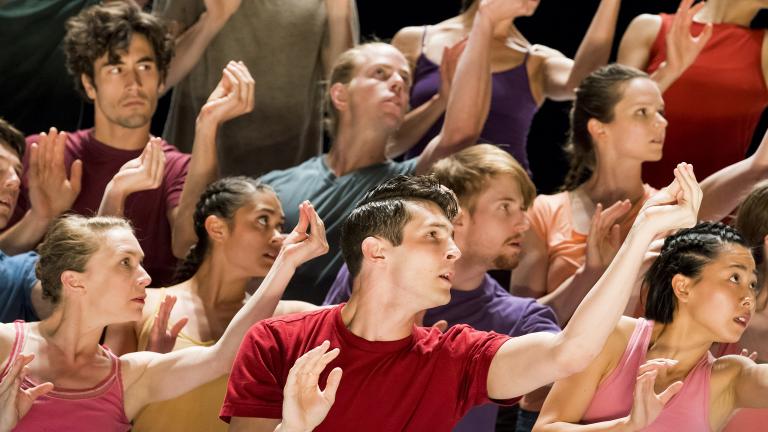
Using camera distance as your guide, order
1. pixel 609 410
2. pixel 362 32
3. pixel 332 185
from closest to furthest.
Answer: pixel 609 410 → pixel 332 185 → pixel 362 32

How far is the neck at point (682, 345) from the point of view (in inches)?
138

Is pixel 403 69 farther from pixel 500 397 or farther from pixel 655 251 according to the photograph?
pixel 500 397

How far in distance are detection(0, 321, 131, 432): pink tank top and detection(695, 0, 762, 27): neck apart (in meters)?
2.41

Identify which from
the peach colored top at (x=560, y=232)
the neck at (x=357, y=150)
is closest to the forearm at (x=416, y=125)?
the neck at (x=357, y=150)

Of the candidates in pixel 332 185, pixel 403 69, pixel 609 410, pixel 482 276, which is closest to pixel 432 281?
pixel 609 410

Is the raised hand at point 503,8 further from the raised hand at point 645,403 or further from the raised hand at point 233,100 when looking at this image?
the raised hand at point 645,403

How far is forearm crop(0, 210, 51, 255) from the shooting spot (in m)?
4.29

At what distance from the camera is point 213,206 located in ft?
13.8

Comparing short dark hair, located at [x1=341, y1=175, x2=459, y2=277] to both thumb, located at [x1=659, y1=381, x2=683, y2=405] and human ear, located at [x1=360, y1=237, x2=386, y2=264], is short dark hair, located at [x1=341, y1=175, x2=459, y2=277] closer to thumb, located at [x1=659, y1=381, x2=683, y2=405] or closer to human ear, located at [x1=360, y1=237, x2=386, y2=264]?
human ear, located at [x1=360, y1=237, x2=386, y2=264]

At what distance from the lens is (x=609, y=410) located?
135 inches

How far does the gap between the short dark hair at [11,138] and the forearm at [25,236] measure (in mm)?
215

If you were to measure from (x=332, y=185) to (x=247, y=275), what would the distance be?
56 centimetres

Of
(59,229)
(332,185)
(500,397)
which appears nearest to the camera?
(500,397)

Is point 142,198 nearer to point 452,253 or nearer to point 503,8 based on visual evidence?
point 503,8
